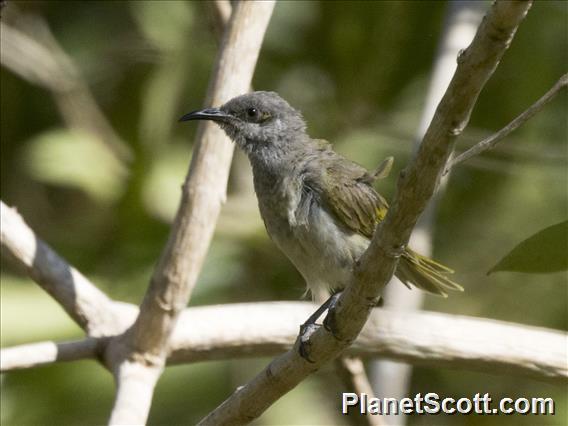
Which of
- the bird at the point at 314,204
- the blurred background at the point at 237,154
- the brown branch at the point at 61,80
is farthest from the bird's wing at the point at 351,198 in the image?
the brown branch at the point at 61,80

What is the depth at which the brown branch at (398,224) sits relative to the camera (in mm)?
2135

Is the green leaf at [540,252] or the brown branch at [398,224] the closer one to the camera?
the brown branch at [398,224]

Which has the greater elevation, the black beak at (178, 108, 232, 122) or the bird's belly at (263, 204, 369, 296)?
the black beak at (178, 108, 232, 122)

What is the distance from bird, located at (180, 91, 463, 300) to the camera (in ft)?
12.3

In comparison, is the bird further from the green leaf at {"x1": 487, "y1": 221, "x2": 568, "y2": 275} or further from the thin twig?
the thin twig

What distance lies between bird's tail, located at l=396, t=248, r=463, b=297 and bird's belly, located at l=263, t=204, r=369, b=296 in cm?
22

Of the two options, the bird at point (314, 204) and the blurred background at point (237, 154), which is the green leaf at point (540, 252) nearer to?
the bird at point (314, 204)

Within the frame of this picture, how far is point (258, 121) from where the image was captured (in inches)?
171

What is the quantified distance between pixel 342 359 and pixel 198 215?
2.93 ft

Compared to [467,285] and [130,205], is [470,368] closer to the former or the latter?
[467,285]

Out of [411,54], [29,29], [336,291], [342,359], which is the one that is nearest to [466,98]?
[336,291]

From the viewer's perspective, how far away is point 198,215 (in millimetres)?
4062

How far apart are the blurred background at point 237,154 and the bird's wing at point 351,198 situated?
69.8 inches

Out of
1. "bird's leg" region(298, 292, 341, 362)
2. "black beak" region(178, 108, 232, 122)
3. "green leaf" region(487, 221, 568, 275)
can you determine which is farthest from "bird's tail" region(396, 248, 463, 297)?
"black beak" region(178, 108, 232, 122)
